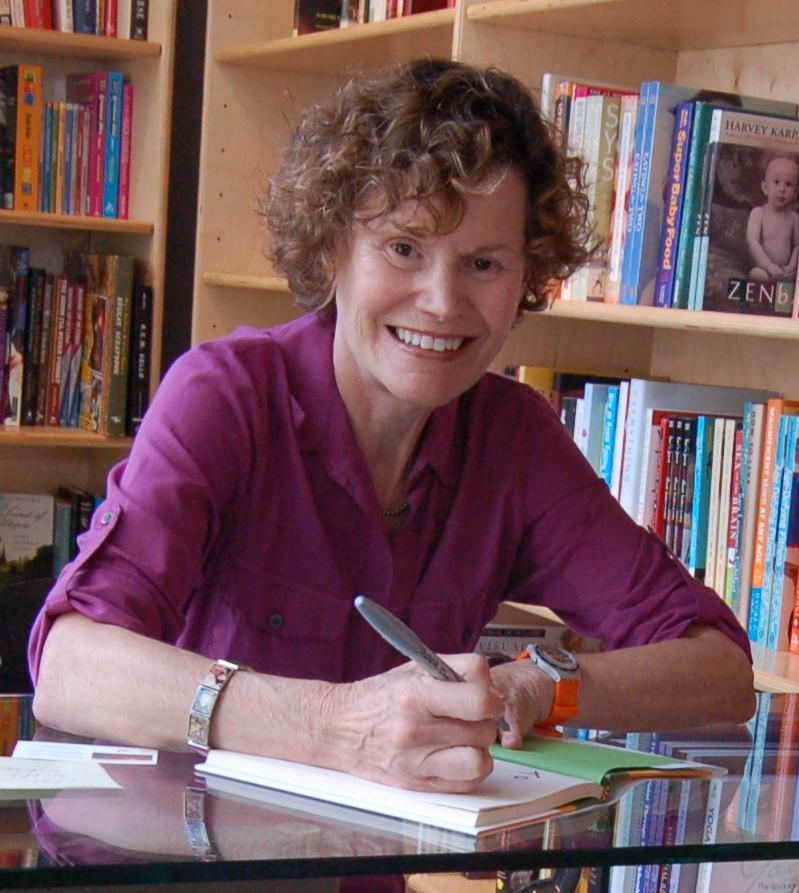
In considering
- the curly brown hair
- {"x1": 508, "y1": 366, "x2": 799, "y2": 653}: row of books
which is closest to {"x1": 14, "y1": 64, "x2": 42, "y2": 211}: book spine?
{"x1": 508, "y1": 366, "x2": 799, "y2": 653}: row of books

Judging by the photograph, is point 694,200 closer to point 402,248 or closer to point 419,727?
point 402,248

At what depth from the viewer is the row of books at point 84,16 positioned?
10.2 ft

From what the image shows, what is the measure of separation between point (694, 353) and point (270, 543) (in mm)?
1125

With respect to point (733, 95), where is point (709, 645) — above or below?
below

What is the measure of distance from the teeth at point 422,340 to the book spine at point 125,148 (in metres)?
1.91

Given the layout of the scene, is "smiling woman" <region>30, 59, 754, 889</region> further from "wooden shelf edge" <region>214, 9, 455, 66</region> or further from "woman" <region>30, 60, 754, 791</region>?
"wooden shelf edge" <region>214, 9, 455, 66</region>

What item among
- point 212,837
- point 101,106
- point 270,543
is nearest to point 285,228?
point 270,543

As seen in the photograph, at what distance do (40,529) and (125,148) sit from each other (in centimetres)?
88

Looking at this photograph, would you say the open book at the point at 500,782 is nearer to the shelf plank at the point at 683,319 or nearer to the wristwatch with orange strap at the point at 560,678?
the wristwatch with orange strap at the point at 560,678

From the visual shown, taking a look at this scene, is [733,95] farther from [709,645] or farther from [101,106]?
[101,106]

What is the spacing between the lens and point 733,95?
80.2 inches

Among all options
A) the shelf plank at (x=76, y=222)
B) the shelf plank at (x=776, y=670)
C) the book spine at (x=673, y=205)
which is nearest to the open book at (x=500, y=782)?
the shelf plank at (x=776, y=670)

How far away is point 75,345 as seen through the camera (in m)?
3.24

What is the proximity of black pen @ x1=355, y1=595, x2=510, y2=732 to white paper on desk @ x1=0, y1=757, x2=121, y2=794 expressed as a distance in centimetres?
20
